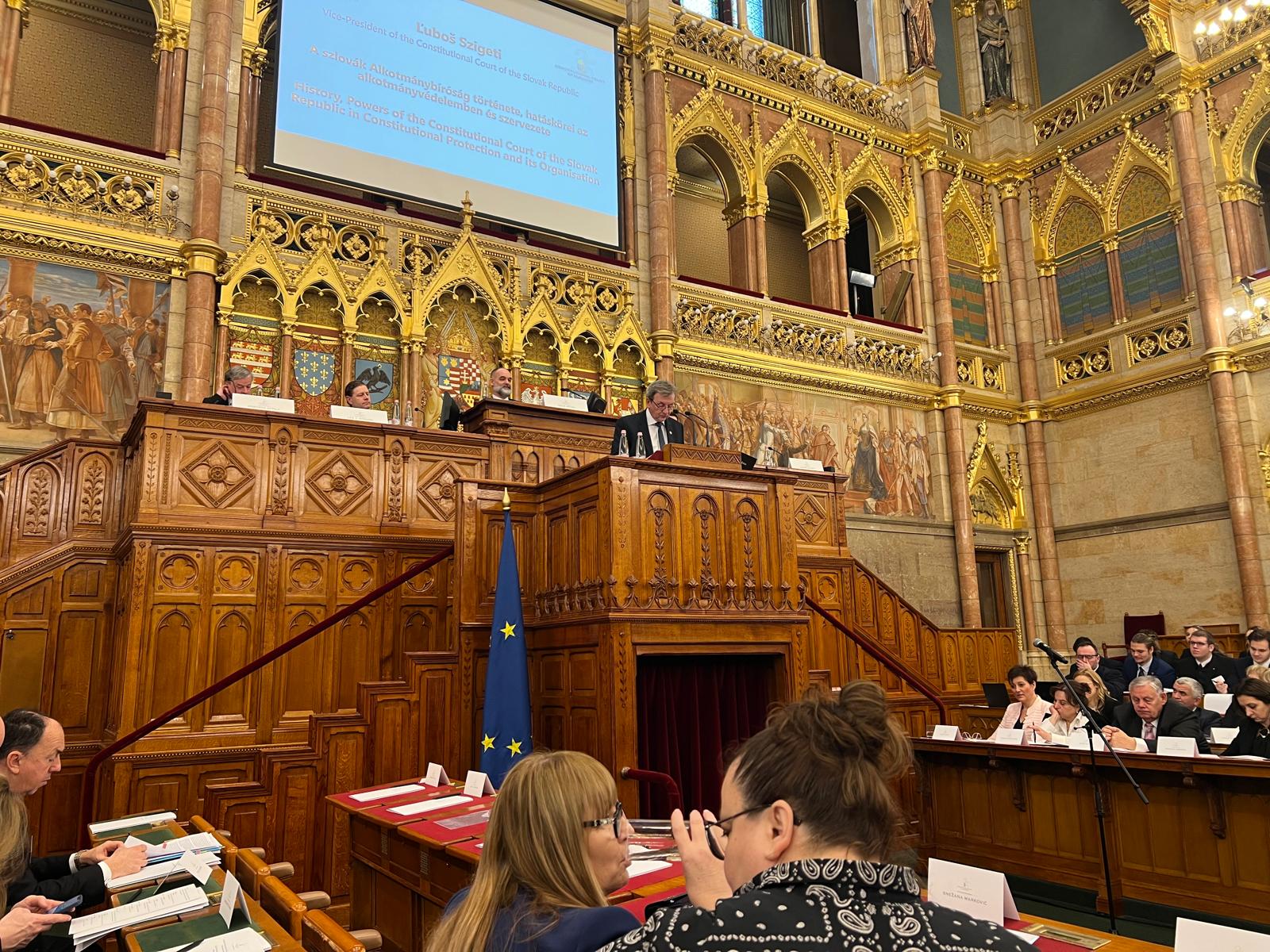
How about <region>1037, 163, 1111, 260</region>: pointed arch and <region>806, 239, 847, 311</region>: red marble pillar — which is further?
<region>1037, 163, 1111, 260</region>: pointed arch

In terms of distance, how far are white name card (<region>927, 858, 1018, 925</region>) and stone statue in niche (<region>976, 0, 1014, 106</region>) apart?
60.1ft

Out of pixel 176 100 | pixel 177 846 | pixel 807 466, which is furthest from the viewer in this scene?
pixel 807 466

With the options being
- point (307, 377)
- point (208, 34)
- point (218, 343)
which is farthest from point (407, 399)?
point (208, 34)

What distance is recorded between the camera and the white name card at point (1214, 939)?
2076 mm

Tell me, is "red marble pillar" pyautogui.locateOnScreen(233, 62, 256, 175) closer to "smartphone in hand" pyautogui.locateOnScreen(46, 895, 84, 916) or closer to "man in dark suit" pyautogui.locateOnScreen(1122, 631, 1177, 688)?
"smartphone in hand" pyautogui.locateOnScreen(46, 895, 84, 916)

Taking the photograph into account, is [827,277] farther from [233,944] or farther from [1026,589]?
[233,944]

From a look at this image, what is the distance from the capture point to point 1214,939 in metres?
2.17

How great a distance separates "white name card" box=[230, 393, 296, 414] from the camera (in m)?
7.25

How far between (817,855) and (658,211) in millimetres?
12788

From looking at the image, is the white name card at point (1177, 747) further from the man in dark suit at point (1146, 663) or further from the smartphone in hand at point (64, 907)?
the smartphone in hand at point (64, 907)

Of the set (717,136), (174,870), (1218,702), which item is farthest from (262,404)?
(717,136)

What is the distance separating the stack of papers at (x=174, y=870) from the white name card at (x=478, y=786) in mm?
1347

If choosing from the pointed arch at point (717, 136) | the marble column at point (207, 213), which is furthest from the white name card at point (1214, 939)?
the pointed arch at point (717, 136)

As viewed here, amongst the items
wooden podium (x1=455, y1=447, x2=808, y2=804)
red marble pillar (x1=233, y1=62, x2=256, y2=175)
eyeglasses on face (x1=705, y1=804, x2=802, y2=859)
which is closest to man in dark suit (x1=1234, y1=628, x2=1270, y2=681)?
wooden podium (x1=455, y1=447, x2=808, y2=804)
